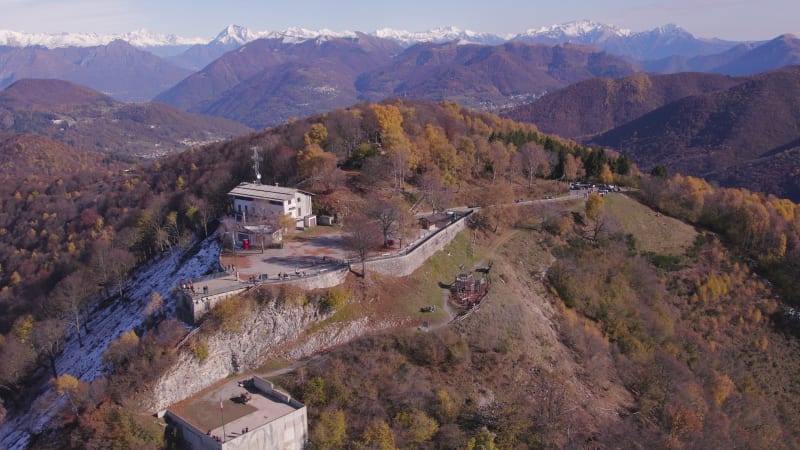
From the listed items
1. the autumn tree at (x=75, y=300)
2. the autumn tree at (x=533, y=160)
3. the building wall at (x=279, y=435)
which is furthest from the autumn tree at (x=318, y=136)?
the building wall at (x=279, y=435)

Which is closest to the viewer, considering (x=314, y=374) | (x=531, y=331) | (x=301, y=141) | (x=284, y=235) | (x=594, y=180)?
(x=314, y=374)

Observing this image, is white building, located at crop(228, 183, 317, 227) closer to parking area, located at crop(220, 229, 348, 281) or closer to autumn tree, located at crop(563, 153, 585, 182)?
parking area, located at crop(220, 229, 348, 281)

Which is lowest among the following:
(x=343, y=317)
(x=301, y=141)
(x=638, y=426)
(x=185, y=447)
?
(x=638, y=426)

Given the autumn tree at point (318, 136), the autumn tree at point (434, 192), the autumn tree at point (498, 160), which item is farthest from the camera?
the autumn tree at point (498, 160)

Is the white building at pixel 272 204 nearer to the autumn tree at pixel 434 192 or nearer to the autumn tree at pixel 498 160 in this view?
the autumn tree at pixel 434 192

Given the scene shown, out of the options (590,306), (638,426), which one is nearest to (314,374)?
(638,426)

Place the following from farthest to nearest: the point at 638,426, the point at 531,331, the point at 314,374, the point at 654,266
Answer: the point at 654,266 < the point at 531,331 < the point at 638,426 < the point at 314,374

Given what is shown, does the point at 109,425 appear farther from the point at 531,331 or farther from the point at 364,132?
the point at 364,132

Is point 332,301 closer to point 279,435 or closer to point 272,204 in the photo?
point 279,435
